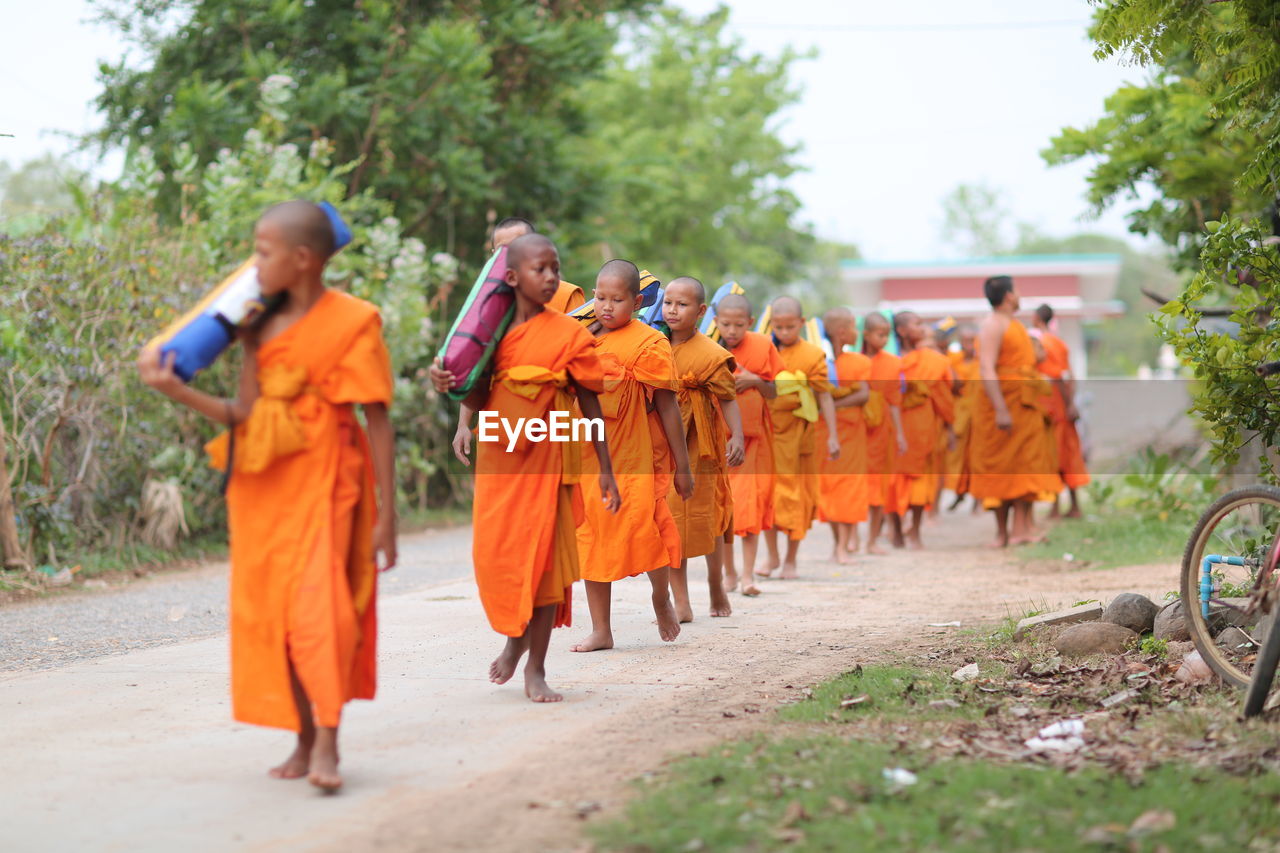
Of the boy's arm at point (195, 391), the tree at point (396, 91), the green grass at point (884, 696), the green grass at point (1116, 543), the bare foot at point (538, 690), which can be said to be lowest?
the green grass at point (1116, 543)

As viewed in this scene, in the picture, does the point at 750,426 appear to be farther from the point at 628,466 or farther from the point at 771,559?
the point at 628,466

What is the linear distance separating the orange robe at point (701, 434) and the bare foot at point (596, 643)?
2.76ft

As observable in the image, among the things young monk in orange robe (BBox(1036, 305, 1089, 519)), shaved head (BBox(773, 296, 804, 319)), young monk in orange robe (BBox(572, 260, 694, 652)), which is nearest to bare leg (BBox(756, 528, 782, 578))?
shaved head (BBox(773, 296, 804, 319))

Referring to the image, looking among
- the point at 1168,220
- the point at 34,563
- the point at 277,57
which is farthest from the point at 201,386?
the point at 1168,220

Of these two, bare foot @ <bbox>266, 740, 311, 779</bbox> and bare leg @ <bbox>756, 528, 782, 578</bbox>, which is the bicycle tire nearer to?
bare foot @ <bbox>266, 740, 311, 779</bbox>

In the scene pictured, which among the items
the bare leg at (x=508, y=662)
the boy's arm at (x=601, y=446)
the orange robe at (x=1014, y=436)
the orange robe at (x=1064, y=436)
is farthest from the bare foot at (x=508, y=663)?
the orange robe at (x=1064, y=436)

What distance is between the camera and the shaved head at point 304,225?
4.65m

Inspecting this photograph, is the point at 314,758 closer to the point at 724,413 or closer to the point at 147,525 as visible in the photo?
the point at 724,413

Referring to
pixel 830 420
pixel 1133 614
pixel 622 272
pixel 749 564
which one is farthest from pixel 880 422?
pixel 622 272

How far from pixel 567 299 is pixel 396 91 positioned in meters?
9.92

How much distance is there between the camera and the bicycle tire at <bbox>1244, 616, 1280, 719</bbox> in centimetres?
512

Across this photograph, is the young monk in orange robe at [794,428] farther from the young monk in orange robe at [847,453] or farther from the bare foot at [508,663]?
the bare foot at [508,663]

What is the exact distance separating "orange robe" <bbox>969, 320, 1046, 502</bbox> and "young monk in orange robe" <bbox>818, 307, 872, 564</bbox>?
4.53 feet

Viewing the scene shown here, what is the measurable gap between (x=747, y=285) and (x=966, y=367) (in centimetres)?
3423
